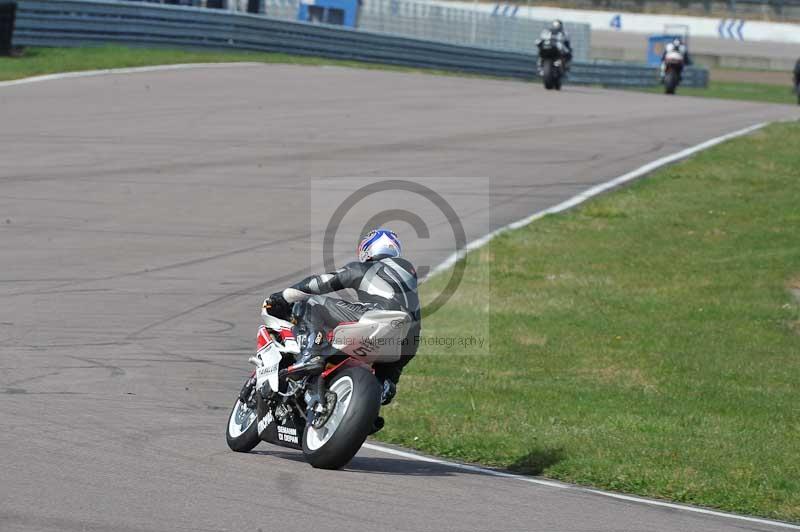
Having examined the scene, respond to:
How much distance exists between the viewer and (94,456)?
7691 millimetres

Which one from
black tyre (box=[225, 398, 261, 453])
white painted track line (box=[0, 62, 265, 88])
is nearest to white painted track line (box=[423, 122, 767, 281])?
black tyre (box=[225, 398, 261, 453])

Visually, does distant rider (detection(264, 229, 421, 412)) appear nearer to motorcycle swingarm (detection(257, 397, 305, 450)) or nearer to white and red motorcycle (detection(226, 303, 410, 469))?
white and red motorcycle (detection(226, 303, 410, 469))

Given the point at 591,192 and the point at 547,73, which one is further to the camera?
the point at 547,73

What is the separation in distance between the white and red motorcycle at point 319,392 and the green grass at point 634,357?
125 cm

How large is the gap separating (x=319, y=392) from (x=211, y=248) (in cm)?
794

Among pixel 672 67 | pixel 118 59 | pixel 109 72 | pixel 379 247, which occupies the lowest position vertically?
pixel 379 247

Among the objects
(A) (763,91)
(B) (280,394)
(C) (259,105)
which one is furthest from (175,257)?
(A) (763,91)

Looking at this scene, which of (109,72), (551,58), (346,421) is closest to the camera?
(346,421)

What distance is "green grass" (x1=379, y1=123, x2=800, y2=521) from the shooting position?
8828 mm

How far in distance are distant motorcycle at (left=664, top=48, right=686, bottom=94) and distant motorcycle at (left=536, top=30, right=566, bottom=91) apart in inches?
281

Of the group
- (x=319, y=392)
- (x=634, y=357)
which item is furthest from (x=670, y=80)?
(x=319, y=392)

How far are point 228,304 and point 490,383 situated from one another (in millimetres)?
3255

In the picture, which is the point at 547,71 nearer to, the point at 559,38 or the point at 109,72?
the point at 559,38

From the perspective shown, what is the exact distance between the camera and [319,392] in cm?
784
